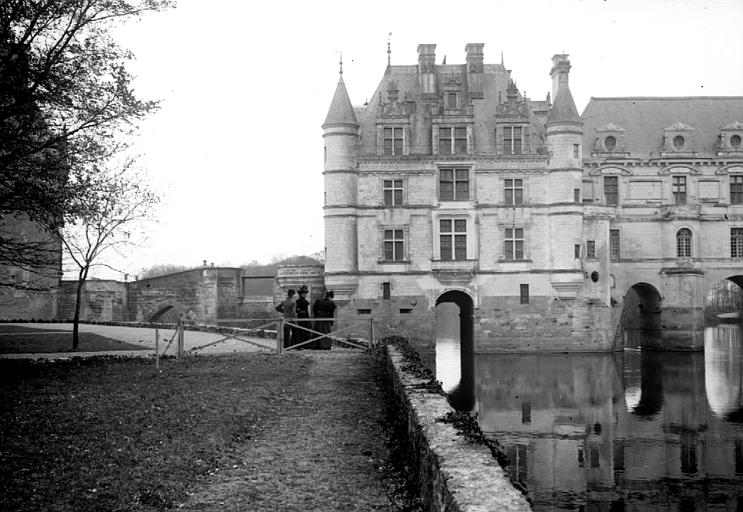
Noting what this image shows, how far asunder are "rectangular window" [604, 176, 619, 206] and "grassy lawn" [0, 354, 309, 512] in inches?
1190

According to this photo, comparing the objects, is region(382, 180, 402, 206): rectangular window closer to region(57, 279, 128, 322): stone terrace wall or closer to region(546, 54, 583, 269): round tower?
region(546, 54, 583, 269): round tower

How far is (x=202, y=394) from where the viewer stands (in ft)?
50.5

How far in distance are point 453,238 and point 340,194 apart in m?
6.38

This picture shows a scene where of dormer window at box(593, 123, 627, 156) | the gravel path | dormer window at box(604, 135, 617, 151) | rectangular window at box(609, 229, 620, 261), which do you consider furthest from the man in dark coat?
dormer window at box(604, 135, 617, 151)

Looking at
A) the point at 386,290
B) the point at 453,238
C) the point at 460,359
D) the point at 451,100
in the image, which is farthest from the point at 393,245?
the point at 451,100

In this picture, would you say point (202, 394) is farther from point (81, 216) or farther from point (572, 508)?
point (572, 508)

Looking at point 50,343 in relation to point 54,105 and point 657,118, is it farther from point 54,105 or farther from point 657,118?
point 657,118

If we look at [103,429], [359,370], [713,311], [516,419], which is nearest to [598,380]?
[516,419]

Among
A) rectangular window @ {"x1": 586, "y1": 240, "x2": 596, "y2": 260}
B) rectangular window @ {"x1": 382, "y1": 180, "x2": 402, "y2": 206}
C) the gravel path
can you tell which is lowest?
the gravel path

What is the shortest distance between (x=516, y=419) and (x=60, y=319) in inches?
1043

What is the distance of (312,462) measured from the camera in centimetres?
1046

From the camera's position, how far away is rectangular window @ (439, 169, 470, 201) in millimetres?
41469

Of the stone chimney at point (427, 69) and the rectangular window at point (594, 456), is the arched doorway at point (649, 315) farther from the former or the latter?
the rectangular window at point (594, 456)

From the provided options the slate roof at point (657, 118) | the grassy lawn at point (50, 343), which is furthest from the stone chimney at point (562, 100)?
the grassy lawn at point (50, 343)
